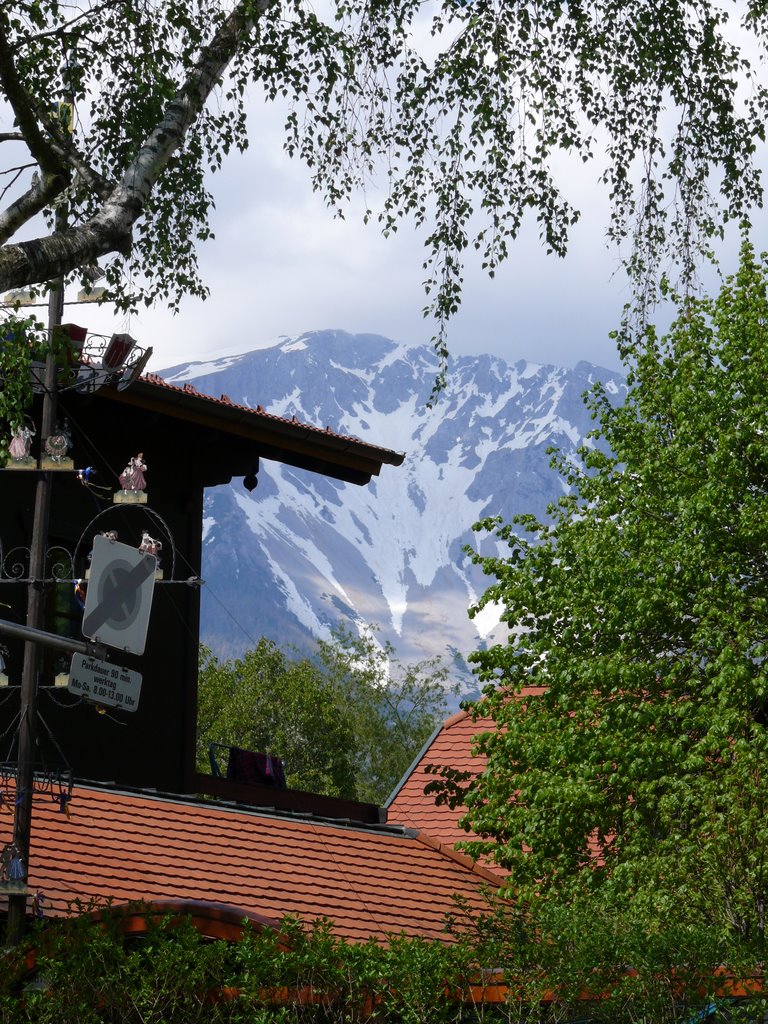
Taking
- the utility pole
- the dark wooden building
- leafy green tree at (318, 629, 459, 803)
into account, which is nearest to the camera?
the utility pole

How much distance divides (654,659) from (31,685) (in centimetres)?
969

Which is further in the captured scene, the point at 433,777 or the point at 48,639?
the point at 433,777

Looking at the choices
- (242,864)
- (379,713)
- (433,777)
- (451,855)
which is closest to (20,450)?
(242,864)

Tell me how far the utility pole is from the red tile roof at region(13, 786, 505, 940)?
32.4 inches

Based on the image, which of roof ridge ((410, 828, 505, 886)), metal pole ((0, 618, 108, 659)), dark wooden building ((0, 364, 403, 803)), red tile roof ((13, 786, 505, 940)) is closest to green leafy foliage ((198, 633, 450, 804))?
dark wooden building ((0, 364, 403, 803))

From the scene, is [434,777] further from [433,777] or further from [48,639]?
[48,639]

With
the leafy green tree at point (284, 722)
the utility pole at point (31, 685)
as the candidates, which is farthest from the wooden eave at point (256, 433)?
the leafy green tree at point (284, 722)

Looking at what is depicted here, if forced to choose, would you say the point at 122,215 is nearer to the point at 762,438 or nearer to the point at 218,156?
the point at 218,156

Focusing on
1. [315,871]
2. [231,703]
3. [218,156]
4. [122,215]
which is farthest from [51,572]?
[231,703]

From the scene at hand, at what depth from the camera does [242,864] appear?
1290 cm

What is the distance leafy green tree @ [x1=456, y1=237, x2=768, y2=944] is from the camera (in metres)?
15.0

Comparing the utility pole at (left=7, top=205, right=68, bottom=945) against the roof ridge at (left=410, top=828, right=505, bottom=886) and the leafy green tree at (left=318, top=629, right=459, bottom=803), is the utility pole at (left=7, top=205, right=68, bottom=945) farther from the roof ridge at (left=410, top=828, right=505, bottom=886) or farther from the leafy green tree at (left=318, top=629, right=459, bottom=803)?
the leafy green tree at (left=318, top=629, right=459, bottom=803)

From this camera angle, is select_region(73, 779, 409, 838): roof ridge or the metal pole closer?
the metal pole

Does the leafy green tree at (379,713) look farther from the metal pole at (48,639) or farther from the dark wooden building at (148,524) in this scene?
the metal pole at (48,639)
